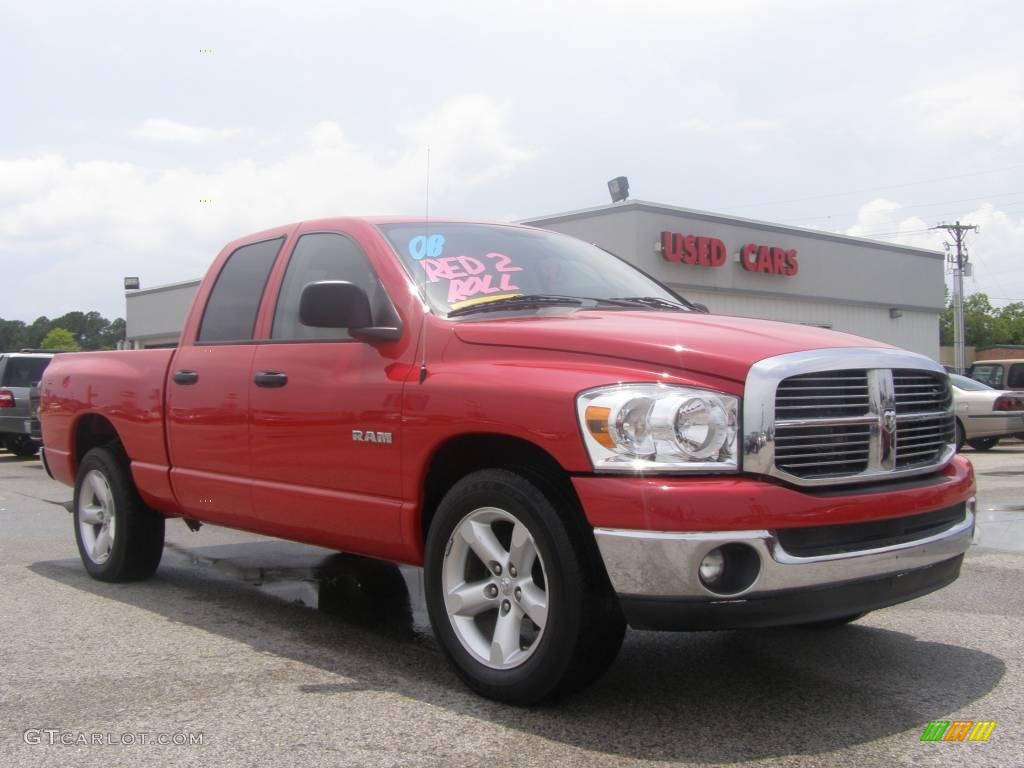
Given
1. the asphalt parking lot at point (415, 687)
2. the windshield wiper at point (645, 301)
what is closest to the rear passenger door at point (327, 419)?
the asphalt parking lot at point (415, 687)

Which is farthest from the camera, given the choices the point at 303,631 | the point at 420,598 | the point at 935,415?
the point at 420,598

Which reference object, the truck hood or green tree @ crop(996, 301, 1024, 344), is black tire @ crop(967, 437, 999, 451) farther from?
green tree @ crop(996, 301, 1024, 344)

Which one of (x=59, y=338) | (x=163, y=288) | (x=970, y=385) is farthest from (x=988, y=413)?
(x=59, y=338)

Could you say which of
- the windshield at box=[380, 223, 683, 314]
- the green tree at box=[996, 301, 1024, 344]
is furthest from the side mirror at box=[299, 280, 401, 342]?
the green tree at box=[996, 301, 1024, 344]

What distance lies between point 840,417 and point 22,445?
1732 cm

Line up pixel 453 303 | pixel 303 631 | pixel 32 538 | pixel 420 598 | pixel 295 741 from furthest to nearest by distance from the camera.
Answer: pixel 32 538
pixel 420 598
pixel 303 631
pixel 453 303
pixel 295 741

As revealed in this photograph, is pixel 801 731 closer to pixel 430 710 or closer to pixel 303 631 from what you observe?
pixel 430 710

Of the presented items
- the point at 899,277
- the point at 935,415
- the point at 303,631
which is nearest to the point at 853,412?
the point at 935,415

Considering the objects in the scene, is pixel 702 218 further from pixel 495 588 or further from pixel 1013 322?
pixel 1013 322

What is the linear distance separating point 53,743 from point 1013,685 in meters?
3.43

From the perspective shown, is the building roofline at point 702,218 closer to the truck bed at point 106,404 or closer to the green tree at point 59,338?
the truck bed at point 106,404

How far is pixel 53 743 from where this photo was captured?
3.52 m

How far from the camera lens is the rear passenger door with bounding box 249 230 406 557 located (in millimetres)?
4312

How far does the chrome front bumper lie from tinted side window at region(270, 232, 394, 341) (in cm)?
168
